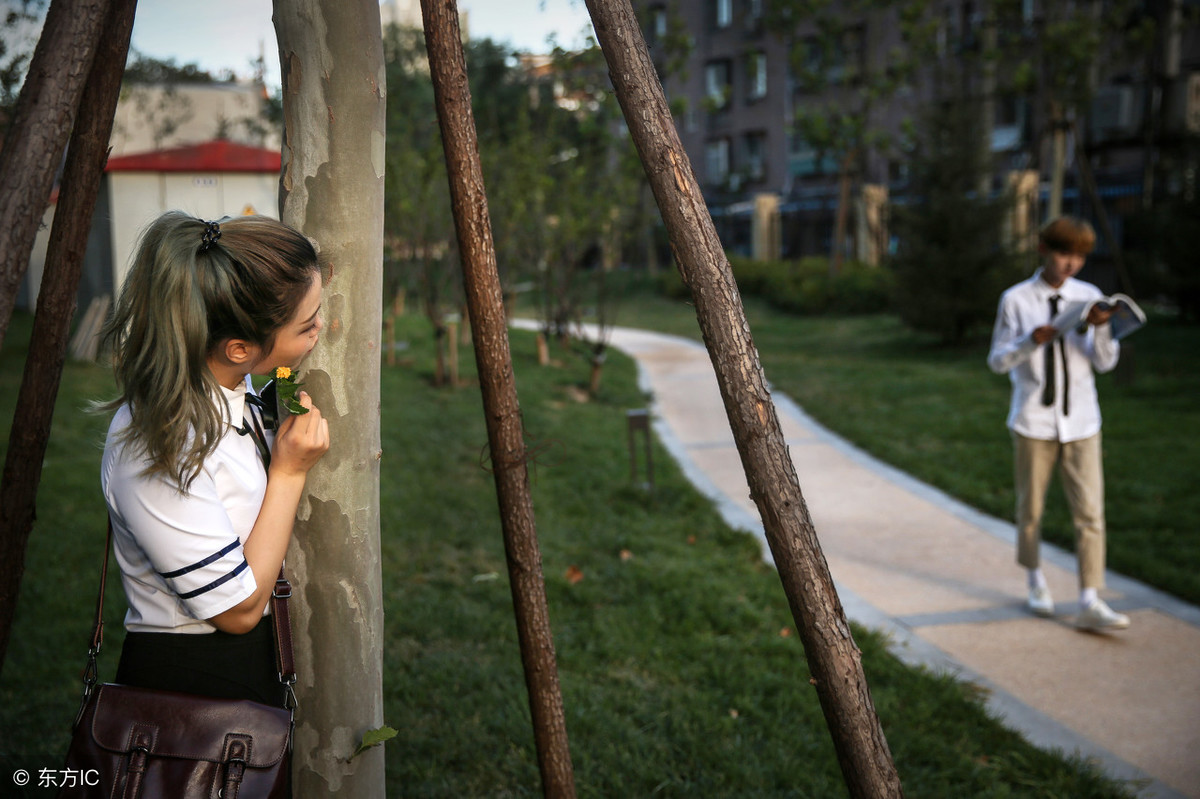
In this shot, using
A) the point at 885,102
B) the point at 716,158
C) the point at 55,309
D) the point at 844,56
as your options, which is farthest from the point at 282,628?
the point at 716,158

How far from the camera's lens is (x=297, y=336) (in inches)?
75.4

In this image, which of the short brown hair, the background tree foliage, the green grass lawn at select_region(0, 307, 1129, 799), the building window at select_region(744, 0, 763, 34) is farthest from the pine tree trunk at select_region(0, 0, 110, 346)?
the building window at select_region(744, 0, 763, 34)

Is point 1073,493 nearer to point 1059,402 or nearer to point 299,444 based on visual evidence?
point 1059,402

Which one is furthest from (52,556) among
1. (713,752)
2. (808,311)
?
(808,311)

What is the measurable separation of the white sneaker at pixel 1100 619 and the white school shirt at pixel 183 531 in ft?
14.0

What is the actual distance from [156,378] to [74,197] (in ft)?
3.95

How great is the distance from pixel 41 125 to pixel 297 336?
1.09 m

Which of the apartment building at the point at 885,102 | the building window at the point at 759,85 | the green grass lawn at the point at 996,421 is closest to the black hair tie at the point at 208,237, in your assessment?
the green grass lawn at the point at 996,421

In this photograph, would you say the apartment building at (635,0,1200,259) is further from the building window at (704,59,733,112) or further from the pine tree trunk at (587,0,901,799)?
the pine tree trunk at (587,0,901,799)

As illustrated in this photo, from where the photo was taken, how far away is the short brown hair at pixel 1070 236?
4.88m

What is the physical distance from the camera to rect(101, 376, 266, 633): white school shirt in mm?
1733

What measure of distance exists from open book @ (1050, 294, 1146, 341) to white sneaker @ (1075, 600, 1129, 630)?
1.29 metres

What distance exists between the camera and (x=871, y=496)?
25.0 ft

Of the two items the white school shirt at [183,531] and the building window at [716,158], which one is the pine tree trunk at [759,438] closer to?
A: the white school shirt at [183,531]
